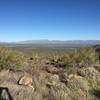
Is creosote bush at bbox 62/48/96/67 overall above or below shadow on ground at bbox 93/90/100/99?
above

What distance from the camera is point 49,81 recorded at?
11.4m

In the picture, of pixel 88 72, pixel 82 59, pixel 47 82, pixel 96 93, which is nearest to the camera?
pixel 96 93

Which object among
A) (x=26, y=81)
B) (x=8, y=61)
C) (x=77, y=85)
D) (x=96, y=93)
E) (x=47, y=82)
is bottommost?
(x=96, y=93)

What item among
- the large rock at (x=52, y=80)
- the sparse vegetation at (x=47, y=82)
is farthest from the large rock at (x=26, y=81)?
the large rock at (x=52, y=80)

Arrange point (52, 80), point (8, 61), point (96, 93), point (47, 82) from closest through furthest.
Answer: point (96, 93) → point (47, 82) → point (52, 80) → point (8, 61)

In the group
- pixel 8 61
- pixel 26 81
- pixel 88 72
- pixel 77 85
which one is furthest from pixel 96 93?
pixel 8 61

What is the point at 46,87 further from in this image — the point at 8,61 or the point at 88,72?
the point at 8,61

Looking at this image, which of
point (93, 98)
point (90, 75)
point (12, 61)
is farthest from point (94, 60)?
point (93, 98)

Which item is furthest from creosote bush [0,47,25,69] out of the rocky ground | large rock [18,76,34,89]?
large rock [18,76,34,89]

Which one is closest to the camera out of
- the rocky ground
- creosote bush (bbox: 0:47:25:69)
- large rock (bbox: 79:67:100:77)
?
the rocky ground

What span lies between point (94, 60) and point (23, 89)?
9481 mm

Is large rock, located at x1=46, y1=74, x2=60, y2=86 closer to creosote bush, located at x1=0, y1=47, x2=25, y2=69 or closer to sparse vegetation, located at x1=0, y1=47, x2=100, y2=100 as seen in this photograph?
sparse vegetation, located at x1=0, y1=47, x2=100, y2=100

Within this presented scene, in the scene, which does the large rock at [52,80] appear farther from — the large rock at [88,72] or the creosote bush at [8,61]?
the creosote bush at [8,61]

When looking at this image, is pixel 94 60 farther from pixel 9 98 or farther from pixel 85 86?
pixel 9 98
